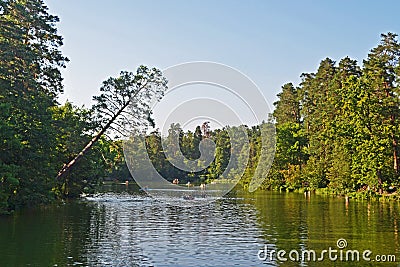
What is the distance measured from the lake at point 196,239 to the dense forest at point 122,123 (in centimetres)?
413

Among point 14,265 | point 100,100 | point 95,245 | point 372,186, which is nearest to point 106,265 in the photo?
point 14,265

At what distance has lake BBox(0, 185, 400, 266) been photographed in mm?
18359

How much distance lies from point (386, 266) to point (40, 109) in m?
24.3

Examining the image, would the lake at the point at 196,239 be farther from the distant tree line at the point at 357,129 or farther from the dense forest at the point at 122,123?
the distant tree line at the point at 357,129

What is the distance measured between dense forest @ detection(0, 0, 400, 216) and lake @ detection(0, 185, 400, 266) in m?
4.13

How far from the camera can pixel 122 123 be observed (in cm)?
4250

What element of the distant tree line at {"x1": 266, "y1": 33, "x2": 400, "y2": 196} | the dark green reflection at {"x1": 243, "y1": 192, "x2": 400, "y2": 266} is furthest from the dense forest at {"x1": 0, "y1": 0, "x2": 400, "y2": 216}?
the dark green reflection at {"x1": 243, "y1": 192, "x2": 400, "y2": 266}

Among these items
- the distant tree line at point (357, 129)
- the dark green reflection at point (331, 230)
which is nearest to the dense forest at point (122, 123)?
the distant tree line at point (357, 129)

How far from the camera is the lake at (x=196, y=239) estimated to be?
18.4 meters

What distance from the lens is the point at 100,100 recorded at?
41594 millimetres

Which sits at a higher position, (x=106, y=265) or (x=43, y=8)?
(x=43, y=8)

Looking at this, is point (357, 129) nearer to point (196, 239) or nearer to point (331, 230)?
point (331, 230)

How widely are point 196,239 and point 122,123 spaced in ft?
68.4

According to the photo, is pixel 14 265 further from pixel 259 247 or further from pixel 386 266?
pixel 386 266
